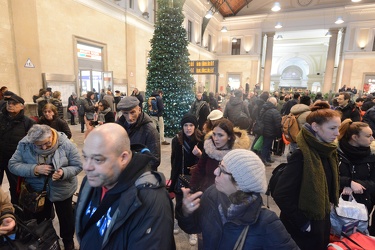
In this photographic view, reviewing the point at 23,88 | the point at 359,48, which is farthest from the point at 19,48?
the point at 359,48

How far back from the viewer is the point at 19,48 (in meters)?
7.62

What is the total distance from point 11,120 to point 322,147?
3722 mm

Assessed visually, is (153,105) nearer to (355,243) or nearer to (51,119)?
(51,119)

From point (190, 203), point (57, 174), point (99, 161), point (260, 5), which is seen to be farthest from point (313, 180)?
point (260, 5)

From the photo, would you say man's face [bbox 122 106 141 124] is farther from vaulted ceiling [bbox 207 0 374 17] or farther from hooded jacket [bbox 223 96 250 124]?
vaulted ceiling [bbox 207 0 374 17]

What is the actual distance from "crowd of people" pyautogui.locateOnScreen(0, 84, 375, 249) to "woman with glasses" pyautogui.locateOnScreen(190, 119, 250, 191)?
1 centimetres

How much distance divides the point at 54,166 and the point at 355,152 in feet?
10.4

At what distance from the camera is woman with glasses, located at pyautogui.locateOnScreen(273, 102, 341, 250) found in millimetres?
1627

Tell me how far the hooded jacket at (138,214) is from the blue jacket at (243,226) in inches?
9.4

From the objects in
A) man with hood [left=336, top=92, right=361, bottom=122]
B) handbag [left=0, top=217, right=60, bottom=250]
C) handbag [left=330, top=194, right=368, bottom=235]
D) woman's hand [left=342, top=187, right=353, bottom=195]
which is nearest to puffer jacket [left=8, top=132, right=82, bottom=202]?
handbag [left=0, top=217, right=60, bottom=250]

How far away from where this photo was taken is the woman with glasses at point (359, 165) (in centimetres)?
211

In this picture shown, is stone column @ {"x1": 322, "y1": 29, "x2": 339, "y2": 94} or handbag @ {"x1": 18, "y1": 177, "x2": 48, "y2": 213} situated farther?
stone column @ {"x1": 322, "y1": 29, "x2": 339, "y2": 94}

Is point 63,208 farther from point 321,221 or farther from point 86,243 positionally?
point 321,221

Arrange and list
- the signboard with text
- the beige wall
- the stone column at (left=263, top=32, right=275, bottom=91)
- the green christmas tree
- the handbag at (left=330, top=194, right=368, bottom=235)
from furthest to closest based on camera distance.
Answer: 1. the stone column at (left=263, top=32, right=275, bottom=91)
2. the signboard with text
3. the green christmas tree
4. the beige wall
5. the handbag at (left=330, top=194, right=368, bottom=235)
